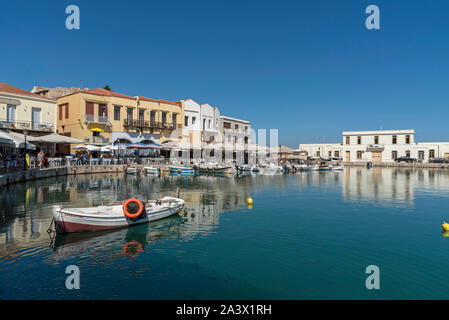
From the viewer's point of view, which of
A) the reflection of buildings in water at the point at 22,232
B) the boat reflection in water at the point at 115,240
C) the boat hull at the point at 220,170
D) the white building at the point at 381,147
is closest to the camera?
the boat reflection in water at the point at 115,240

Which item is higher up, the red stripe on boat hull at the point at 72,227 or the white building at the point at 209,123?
the white building at the point at 209,123

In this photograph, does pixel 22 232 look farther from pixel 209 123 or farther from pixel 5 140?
pixel 209 123

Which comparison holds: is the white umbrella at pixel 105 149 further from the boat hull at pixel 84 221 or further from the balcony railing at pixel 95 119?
the boat hull at pixel 84 221

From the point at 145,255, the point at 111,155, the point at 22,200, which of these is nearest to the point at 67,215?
the point at 145,255

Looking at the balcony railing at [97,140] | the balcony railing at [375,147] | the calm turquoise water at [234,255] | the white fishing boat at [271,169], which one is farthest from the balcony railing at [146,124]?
the balcony railing at [375,147]

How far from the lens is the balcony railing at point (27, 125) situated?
103ft

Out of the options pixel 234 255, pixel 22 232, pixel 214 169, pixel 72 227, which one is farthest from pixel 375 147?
pixel 22 232

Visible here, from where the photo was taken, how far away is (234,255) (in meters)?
9.10

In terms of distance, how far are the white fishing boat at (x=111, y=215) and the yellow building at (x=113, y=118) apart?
2500 centimetres

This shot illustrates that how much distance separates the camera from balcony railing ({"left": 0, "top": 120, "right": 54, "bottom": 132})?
103 feet

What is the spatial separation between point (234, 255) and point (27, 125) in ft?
111

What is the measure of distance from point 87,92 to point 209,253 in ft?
113

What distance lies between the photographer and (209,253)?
9219 mm

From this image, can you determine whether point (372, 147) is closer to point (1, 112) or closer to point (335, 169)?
point (335, 169)
